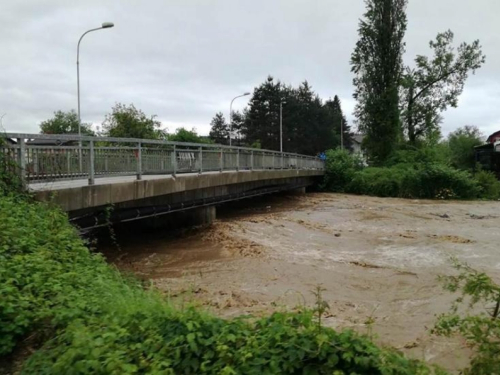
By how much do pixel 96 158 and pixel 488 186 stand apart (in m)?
34.1

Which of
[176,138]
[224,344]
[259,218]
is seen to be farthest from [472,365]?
[176,138]

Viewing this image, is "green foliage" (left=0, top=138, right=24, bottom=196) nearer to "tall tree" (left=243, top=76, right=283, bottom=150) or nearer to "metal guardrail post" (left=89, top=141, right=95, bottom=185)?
"metal guardrail post" (left=89, top=141, right=95, bottom=185)

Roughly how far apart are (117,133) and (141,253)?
36.4 metres

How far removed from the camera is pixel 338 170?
40438mm

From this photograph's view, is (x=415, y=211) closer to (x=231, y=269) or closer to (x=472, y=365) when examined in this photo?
(x=231, y=269)

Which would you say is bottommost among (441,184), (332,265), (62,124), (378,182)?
(332,265)

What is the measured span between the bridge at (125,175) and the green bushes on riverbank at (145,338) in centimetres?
316

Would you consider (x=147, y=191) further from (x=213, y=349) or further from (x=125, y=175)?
(x=213, y=349)

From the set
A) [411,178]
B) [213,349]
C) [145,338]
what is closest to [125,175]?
[145,338]

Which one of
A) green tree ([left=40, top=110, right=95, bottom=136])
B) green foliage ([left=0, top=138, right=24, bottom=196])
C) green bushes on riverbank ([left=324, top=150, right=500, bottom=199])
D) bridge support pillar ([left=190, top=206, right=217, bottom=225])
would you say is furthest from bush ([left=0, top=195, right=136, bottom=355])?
green tree ([left=40, top=110, right=95, bottom=136])

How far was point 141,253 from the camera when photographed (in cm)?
1222

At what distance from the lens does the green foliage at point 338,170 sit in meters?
40.2

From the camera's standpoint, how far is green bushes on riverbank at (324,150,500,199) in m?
34.4

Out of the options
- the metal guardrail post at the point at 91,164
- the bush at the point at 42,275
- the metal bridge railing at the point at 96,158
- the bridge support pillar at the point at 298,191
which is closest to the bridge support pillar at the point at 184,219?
the metal bridge railing at the point at 96,158
